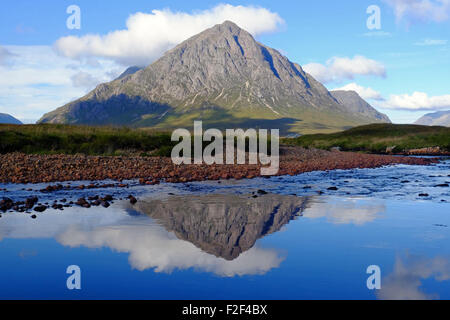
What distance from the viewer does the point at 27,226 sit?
1171cm

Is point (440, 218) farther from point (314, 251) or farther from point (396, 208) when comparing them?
point (314, 251)

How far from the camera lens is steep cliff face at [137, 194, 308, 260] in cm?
1013

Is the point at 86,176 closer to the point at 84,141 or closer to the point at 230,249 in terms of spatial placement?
the point at 84,141

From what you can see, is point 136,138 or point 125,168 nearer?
point 125,168

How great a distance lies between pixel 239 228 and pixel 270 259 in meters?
3.20

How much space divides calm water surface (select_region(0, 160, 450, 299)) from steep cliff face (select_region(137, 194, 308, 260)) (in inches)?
1.4

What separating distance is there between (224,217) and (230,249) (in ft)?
13.4

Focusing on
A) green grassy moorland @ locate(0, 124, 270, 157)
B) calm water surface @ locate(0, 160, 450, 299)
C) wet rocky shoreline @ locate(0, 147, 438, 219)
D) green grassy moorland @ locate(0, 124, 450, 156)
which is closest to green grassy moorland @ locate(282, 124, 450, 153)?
green grassy moorland @ locate(0, 124, 450, 156)

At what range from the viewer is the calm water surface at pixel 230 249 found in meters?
6.93

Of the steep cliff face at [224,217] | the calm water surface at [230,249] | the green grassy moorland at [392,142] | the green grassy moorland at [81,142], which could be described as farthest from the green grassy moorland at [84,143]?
the green grassy moorland at [392,142]

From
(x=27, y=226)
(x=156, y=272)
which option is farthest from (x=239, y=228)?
(x=27, y=226)

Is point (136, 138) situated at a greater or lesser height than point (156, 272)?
greater

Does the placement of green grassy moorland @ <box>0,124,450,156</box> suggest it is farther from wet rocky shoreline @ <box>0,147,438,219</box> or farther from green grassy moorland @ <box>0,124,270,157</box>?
wet rocky shoreline @ <box>0,147,438,219</box>

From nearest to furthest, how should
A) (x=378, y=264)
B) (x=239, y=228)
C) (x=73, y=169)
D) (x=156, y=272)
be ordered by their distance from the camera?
(x=156, y=272) → (x=378, y=264) → (x=239, y=228) → (x=73, y=169)
